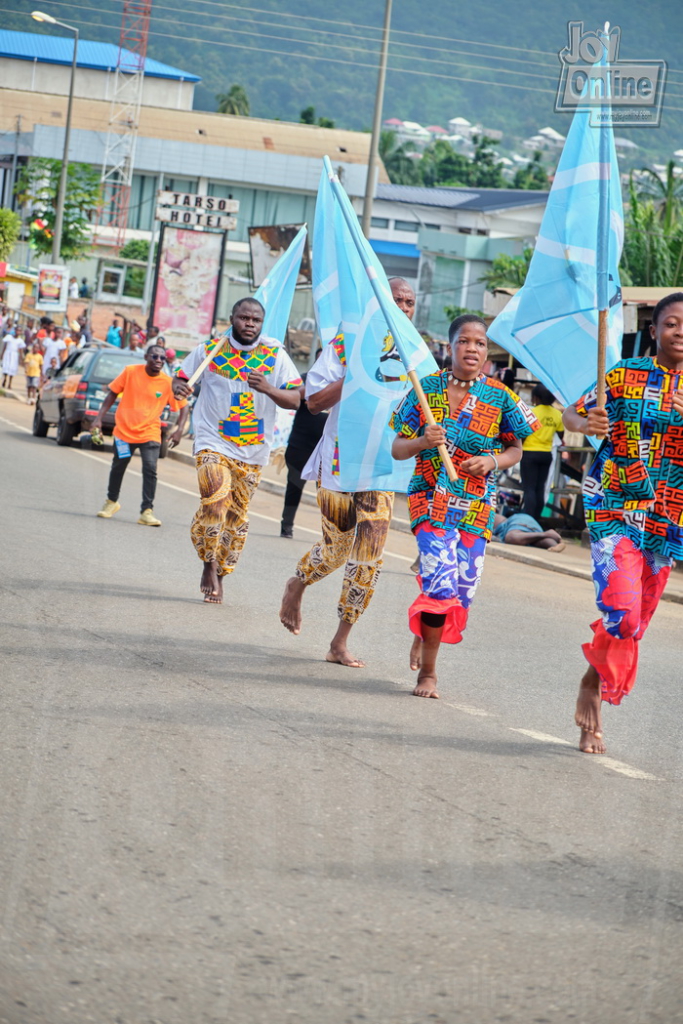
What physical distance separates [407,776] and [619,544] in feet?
4.75

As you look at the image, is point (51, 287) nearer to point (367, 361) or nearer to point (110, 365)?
point (110, 365)

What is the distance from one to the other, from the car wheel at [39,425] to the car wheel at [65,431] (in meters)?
1.22

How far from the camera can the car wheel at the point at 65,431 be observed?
22.6m

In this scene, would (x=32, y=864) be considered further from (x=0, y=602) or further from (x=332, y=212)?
(x=332, y=212)

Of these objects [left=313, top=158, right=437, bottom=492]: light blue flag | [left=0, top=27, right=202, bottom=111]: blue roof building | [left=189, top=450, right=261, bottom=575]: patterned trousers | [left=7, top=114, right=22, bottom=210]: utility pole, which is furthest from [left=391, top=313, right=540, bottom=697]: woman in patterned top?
[left=0, top=27, right=202, bottom=111]: blue roof building

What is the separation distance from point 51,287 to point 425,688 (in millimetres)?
36033

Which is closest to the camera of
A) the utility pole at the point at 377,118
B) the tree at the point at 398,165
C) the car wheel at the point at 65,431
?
the car wheel at the point at 65,431

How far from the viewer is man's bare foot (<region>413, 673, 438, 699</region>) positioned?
6.99 metres

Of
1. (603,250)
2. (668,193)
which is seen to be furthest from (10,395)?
(603,250)

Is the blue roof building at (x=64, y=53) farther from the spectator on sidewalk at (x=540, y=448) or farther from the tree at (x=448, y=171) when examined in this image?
the spectator on sidewalk at (x=540, y=448)

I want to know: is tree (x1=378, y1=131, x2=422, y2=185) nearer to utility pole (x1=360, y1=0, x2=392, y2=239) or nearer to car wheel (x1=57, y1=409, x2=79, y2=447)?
utility pole (x1=360, y1=0, x2=392, y2=239)

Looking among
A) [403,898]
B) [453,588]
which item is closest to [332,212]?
[453,588]

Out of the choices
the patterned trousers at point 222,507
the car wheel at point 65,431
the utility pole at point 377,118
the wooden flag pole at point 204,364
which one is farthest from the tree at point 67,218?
the patterned trousers at point 222,507

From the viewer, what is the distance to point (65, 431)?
74.6 feet
